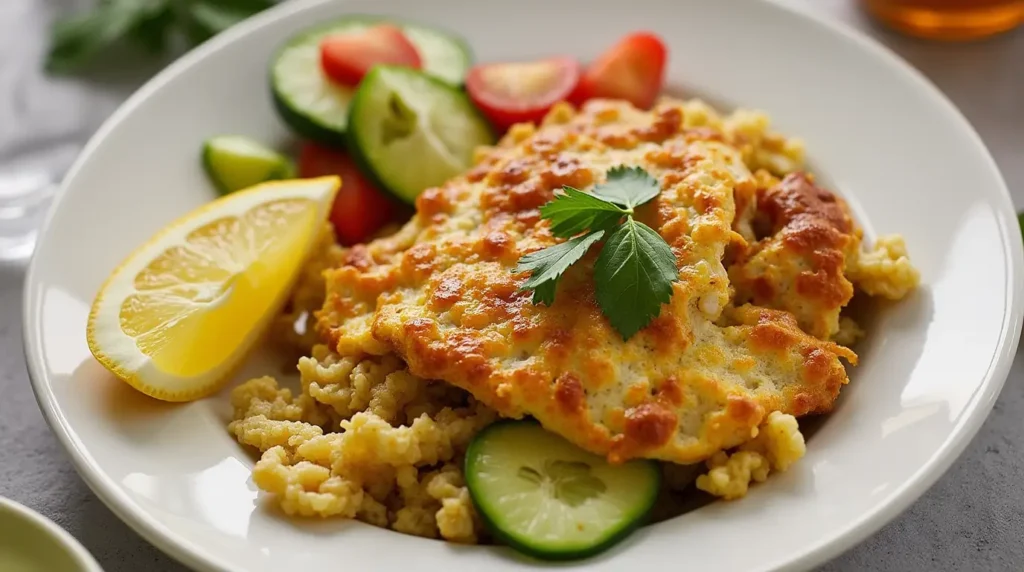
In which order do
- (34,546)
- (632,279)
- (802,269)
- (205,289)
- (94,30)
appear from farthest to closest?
(94,30)
(205,289)
(802,269)
(632,279)
(34,546)

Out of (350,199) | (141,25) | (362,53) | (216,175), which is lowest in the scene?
(350,199)

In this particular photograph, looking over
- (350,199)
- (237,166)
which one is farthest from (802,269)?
(237,166)

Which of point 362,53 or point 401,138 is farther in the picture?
point 362,53

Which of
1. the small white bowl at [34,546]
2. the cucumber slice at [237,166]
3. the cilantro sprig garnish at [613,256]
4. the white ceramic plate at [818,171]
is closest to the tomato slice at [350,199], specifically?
the cucumber slice at [237,166]

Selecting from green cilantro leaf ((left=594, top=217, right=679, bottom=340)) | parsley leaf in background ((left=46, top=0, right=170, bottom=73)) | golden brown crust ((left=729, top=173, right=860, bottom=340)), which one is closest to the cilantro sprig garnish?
green cilantro leaf ((left=594, top=217, right=679, bottom=340))

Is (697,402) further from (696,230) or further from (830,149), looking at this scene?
(830,149)

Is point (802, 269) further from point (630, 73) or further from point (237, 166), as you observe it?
point (237, 166)

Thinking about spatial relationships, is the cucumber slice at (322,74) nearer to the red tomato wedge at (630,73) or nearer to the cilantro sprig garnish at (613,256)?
the red tomato wedge at (630,73)
